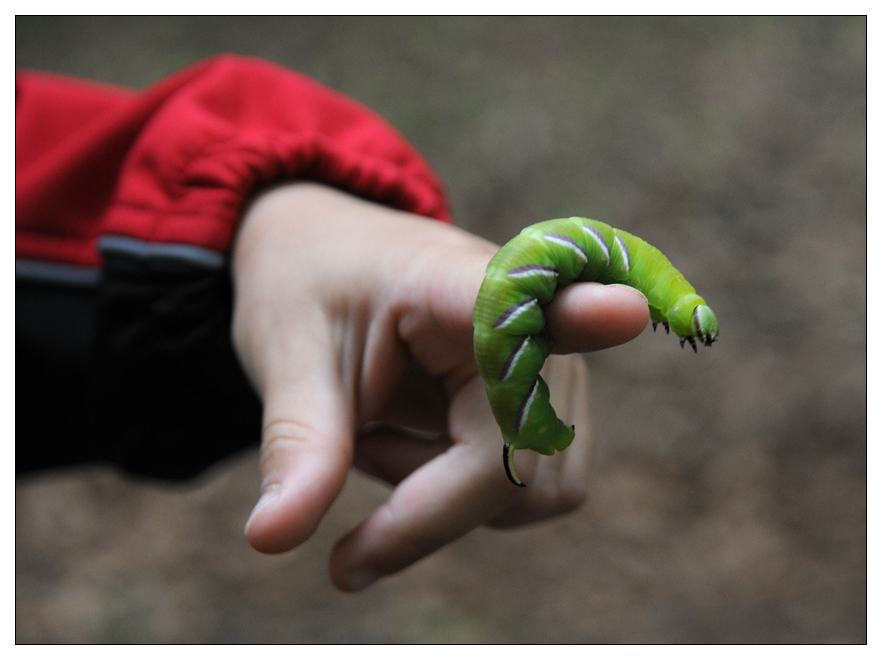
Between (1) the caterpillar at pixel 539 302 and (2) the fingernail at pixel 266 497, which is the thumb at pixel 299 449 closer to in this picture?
(2) the fingernail at pixel 266 497

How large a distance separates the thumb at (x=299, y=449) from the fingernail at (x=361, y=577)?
6.9 inches

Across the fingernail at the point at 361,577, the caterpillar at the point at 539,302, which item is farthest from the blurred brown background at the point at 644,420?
the caterpillar at the point at 539,302

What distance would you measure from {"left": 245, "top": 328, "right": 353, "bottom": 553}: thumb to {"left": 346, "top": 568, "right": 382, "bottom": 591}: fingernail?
176mm

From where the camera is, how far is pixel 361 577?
44.1 inches

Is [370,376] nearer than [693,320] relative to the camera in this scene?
No

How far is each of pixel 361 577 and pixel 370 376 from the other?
328 millimetres

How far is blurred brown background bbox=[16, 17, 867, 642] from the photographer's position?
2635mm

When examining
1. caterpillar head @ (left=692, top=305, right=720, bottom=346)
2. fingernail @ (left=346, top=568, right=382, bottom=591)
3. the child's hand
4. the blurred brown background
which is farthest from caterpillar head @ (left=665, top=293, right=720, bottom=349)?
the blurred brown background

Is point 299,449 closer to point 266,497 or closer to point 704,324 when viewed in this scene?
point 266,497

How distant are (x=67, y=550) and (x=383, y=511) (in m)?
2.42

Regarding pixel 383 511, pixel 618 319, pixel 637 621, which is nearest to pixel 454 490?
pixel 383 511

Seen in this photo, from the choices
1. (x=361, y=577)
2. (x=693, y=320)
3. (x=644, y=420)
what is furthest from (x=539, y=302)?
(x=644, y=420)

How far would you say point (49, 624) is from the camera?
2666 millimetres

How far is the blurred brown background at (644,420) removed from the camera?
8.64ft
